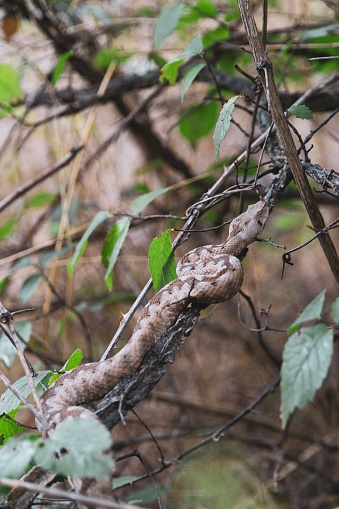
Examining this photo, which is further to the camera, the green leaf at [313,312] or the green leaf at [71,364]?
the green leaf at [71,364]

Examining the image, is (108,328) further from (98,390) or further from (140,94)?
(98,390)

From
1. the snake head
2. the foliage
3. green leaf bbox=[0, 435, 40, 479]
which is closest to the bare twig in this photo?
the foliage

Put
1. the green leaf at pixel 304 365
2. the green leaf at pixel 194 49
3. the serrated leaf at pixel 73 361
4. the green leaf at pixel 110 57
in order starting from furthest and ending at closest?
the green leaf at pixel 110 57 < the green leaf at pixel 194 49 < the serrated leaf at pixel 73 361 < the green leaf at pixel 304 365

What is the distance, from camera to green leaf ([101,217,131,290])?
150cm

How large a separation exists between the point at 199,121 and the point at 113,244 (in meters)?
1.07

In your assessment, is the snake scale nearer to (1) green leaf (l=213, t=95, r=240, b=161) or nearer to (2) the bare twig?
(1) green leaf (l=213, t=95, r=240, b=161)

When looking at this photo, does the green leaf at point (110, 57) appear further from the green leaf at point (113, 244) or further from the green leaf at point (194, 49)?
the green leaf at point (113, 244)

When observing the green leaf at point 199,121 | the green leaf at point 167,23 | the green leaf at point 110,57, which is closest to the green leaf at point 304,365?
the green leaf at point 167,23

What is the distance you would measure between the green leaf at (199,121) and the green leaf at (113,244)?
968mm

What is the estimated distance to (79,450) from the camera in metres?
0.79

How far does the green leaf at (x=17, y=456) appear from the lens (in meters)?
0.81

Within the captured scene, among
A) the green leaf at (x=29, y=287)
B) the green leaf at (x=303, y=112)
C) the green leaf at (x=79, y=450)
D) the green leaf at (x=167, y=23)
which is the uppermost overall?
the green leaf at (x=167, y=23)

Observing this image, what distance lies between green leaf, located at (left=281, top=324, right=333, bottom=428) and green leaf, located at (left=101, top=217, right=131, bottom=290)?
62 cm

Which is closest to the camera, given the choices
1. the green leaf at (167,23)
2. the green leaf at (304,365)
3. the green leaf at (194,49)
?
the green leaf at (304,365)
